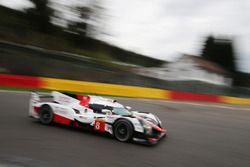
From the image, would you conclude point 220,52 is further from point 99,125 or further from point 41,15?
point 99,125

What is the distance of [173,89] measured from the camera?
23.5 m

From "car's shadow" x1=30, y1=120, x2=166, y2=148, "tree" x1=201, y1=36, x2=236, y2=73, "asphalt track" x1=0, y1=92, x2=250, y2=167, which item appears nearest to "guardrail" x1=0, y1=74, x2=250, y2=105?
"asphalt track" x1=0, y1=92, x2=250, y2=167

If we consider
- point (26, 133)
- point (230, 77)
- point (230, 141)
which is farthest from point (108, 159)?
point (230, 77)

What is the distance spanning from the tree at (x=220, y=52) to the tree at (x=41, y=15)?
140ft

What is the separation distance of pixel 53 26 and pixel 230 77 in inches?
1571

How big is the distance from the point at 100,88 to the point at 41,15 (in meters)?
20.0

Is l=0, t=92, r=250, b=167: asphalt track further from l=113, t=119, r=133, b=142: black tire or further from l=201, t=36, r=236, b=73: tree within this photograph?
l=201, t=36, r=236, b=73: tree

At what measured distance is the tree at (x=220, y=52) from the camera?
6631 cm

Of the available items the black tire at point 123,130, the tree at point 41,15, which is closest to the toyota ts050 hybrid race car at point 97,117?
the black tire at point 123,130

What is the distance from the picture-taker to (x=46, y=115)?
759 cm

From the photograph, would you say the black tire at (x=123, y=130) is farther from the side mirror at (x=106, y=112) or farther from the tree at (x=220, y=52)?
Result: the tree at (x=220, y=52)

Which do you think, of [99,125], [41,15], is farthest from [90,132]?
[41,15]

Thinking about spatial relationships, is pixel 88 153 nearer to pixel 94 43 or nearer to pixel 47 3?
pixel 47 3

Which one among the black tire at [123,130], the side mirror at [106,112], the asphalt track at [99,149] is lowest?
the asphalt track at [99,149]
